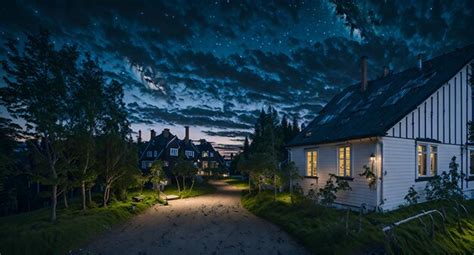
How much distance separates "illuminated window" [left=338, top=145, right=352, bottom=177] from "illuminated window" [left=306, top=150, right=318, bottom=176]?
2.17 m

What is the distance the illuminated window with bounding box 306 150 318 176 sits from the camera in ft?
57.5

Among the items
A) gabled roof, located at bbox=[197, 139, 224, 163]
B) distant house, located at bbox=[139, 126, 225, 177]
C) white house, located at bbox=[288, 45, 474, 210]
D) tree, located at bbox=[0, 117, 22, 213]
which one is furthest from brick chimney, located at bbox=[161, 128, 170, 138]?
tree, located at bbox=[0, 117, 22, 213]

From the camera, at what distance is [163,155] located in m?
46.5

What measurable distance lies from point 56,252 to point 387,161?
14.5m

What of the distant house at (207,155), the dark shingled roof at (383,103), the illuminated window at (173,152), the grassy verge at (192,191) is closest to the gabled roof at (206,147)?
the distant house at (207,155)

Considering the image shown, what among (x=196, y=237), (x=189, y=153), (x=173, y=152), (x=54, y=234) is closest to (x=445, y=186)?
(x=196, y=237)

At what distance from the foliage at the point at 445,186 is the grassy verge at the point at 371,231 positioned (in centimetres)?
55

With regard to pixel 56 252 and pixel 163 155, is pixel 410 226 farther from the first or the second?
pixel 163 155

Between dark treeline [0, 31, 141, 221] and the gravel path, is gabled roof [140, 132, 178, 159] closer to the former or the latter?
dark treeline [0, 31, 141, 221]

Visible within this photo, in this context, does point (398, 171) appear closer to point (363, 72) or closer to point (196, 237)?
point (363, 72)

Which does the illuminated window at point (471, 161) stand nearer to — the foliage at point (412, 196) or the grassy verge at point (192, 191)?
the foliage at point (412, 196)

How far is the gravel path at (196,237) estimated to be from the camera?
9391mm

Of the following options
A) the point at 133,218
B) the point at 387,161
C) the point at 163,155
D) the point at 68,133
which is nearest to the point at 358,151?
the point at 387,161

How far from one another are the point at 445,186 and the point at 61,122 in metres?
20.6
